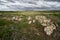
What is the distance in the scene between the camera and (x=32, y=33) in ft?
3.89

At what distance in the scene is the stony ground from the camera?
1.17 m

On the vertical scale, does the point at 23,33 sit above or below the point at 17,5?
below

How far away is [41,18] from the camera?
1224 mm

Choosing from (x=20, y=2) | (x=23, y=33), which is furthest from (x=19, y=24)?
(x=20, y=2)

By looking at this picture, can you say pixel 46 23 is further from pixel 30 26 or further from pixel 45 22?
pixel 30 26

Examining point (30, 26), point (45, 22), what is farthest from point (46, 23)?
point (30, 26)

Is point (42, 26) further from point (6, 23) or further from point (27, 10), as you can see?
point (6, 23)

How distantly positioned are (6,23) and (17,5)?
21 centimetres

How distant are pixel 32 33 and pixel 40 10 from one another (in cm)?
24

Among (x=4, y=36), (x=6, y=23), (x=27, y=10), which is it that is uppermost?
(x=27, y=10)

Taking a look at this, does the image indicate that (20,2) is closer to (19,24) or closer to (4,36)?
(19,24)

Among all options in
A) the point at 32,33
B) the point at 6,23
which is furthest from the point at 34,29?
the point at 6,23

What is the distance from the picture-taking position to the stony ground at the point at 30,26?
1.17 metres

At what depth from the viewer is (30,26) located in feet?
3.94
